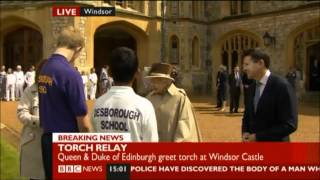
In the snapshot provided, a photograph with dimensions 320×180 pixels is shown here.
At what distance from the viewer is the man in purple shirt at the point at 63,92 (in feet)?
11.5

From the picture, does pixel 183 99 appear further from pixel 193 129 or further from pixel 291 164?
pixel 291 164

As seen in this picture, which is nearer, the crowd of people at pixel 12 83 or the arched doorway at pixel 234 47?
the crowd of people at pixel 12 83

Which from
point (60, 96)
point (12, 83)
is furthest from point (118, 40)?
point (60, 96)

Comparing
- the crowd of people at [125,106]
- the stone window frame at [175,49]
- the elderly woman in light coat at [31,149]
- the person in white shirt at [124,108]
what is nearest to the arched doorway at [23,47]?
the stone window frame at [175,49]

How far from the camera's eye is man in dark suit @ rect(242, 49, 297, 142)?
383 centimetres

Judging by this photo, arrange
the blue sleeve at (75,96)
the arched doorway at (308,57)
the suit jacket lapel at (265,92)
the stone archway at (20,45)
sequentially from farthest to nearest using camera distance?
the stone archway at (20,45) < the arched doorway at (308,57) < the suit jacket lapel at (265,92) < the blue sleeve at (75,96)

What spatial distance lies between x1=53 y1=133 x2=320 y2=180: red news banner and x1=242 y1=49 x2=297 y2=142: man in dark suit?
126 cm

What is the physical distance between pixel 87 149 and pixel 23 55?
21.5 m

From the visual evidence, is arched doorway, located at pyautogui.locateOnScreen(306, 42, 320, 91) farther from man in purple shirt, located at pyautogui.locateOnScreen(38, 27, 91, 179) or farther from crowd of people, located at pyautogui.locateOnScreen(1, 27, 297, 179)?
man in purple shirt, located at pyautogui.locateOnScreen(38, 27, 91, 179)

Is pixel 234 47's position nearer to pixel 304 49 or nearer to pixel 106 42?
pixel 304 49

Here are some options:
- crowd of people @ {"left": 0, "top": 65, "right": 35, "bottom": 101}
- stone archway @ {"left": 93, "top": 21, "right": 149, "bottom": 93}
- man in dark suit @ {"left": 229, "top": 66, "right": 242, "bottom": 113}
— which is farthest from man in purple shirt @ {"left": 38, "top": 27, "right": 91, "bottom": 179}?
stone archway @ {"left": 93, "top": 21, "right": 149, "bottom": 93}

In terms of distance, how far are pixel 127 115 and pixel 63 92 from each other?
2.17ft

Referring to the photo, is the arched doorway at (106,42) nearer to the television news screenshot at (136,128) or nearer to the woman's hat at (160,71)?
the television news screenshot at (136,128)

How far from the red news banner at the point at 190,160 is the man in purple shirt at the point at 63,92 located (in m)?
0.84
